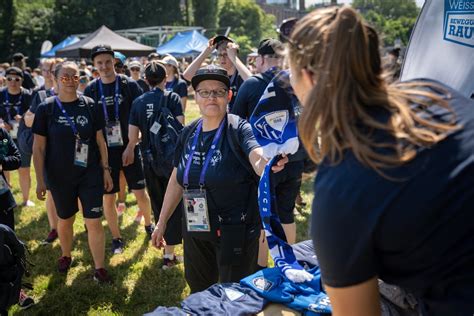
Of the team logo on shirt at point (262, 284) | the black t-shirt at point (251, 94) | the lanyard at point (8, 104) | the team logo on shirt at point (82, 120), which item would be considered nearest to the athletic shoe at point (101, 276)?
the team logo on shirt at point (82, 120)

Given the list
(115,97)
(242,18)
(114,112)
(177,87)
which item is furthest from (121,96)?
(242,18)

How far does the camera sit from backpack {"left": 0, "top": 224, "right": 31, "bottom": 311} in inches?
113

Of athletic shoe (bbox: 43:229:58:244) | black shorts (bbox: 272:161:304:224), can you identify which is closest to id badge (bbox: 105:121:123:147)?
athletic shoe (bbox: 43:229:58:244)

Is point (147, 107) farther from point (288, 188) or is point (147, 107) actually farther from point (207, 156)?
point (207, 156)

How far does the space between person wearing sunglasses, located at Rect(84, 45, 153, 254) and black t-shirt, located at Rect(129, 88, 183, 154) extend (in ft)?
1.78

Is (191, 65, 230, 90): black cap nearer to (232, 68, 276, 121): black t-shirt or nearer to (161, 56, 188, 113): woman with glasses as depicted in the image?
(232, 68, 276, 121): black t-shirt

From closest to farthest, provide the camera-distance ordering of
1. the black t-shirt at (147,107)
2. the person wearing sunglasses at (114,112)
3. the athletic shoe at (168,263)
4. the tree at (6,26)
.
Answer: the black t-shirt at (147,107) → the athletic shoe at (168,263) → the person wearing sunglasses at (114,112) → the tree at (6,26)

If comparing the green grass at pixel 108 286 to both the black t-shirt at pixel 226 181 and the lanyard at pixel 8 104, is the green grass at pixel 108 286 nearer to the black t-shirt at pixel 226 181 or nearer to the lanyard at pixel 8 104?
the black t-shirt at pixel 226 181

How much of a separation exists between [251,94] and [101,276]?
245 centimetres

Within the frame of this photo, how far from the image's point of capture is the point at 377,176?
1177mm

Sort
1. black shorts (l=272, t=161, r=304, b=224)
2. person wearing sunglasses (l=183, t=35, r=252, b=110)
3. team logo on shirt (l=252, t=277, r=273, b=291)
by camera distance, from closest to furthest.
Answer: team logo on shirt (l=252, t=277, r=273, b=291), black shorts (l=272, t=161, r=304, b=224), person wearing sunglasses (l=183, t=35, r=252, b=110)

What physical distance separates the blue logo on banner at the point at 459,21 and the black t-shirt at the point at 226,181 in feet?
4.46

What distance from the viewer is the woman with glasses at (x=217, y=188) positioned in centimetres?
290

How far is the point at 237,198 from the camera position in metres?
2.94
